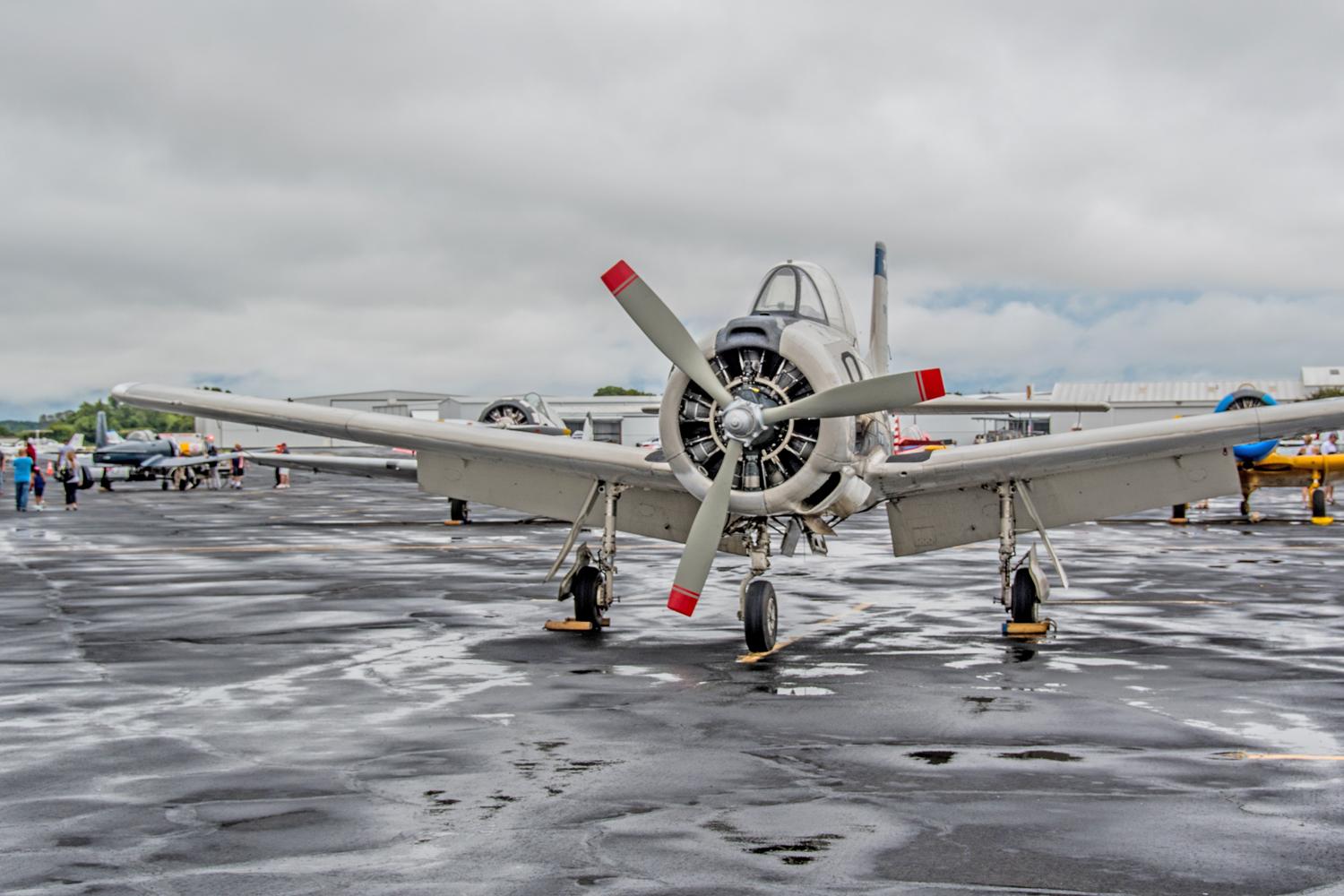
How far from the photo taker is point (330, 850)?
17.9 feet

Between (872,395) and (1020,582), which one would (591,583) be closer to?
(872,395)

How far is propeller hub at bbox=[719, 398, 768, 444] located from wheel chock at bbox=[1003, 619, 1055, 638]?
3.46 metres

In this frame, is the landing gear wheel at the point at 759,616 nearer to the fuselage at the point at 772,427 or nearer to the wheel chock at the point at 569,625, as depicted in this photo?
the fuselage at the point at 772,427

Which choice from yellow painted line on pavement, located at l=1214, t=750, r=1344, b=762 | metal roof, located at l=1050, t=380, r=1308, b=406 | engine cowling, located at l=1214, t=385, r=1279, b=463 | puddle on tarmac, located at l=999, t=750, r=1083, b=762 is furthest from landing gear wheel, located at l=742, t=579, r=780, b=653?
metal roof, located at l=1050, t=380, r=1308, b=406

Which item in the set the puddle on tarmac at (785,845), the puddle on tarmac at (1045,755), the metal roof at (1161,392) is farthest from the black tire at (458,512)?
the metal roof at (1161,392)

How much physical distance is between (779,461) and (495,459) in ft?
12.5

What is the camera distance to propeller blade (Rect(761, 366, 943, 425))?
36.7 ft

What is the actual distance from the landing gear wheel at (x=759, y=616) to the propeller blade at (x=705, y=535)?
47cm

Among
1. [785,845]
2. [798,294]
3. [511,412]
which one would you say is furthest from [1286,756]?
[511,412]

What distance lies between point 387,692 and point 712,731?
273 cm

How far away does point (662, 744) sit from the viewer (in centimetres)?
770

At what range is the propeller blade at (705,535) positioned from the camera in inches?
457

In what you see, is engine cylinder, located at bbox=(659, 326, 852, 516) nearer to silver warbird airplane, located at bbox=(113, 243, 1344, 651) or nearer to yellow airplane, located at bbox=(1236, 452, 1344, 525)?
silver warbird airplane, located at bbox=(113, 243, 1344, 651)

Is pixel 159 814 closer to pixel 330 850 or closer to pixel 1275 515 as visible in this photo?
pixel 330 850
